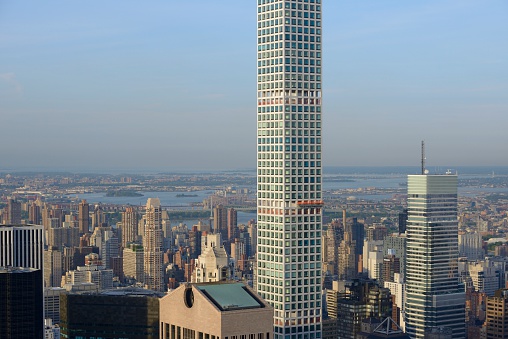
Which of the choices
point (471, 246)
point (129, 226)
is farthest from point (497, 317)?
point (129, 226)

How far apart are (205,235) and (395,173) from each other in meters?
16.2

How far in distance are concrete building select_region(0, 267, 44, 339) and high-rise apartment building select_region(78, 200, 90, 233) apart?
46.3 m

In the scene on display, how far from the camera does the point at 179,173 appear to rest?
73.9m

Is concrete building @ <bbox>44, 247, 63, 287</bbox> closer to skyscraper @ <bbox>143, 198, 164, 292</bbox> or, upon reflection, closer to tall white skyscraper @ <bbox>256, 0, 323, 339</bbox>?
skyscraper @ <bbox>143, 198, 164, 292</bbox>

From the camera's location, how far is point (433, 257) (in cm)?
5359

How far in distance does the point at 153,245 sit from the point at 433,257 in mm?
28125

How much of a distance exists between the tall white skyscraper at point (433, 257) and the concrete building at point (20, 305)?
A: 23.0 metres

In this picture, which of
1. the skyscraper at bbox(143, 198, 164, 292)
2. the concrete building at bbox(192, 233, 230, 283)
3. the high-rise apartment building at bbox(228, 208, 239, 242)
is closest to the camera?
the concrete building at bbox(192, 233, 230, 283)


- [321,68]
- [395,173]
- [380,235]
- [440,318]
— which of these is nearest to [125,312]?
[321,68]

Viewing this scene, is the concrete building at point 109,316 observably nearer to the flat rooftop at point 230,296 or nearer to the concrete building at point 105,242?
the flat rooftop at point 230,296

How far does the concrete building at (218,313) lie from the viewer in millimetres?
20562

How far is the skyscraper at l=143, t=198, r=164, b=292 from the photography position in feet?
205

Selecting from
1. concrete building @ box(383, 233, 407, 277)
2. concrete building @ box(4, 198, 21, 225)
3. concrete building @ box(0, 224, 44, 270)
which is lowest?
concrete building @ box(383, 233, 407, 277)

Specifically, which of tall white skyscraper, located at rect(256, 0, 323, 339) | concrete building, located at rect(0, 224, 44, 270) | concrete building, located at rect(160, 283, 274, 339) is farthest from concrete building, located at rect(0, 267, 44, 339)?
concrete building, located at rect(0, 224, 44, 270)
